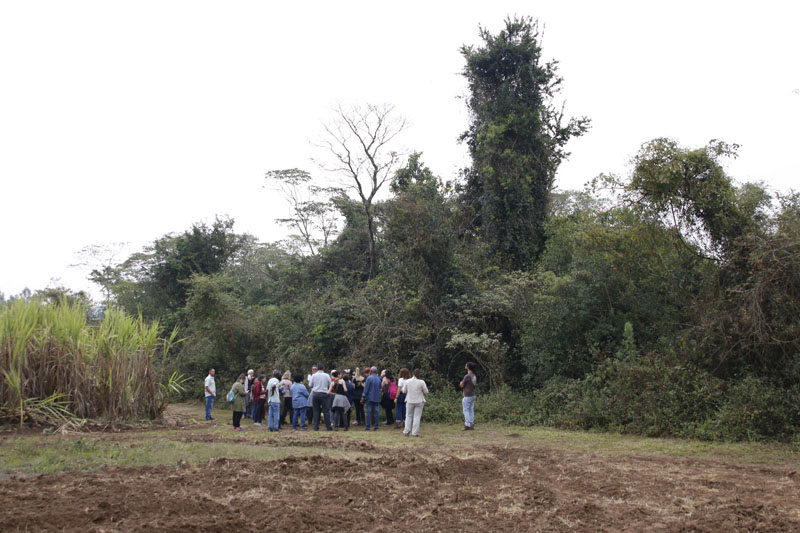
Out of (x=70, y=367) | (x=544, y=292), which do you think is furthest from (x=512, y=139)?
(x=70, y=367)

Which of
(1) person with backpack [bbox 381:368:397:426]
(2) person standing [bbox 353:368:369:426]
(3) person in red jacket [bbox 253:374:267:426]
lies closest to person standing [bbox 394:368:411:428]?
(1) person with backpack [bbox 381:368:397:426]

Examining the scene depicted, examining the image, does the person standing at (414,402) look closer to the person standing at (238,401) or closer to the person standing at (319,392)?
the person standing at (319,392)

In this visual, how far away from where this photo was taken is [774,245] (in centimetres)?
1174

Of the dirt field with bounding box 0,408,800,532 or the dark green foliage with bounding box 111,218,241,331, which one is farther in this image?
the dark green foliage with bounding box 111,218,241,331

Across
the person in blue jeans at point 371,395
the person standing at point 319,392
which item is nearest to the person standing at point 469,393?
the person in blue jeans at point 371,395

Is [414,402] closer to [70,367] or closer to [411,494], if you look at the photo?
[411,494]

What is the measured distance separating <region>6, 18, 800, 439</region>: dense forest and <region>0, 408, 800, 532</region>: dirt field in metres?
3.84

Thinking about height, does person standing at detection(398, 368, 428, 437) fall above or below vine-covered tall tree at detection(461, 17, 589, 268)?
below

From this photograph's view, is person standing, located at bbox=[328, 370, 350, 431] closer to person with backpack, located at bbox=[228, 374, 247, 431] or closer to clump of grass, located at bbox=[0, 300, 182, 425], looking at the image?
person with backpack, located at bbox=[228, 374, 247, 431]

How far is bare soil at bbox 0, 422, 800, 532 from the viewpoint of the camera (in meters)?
5.40

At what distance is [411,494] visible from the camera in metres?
6.68

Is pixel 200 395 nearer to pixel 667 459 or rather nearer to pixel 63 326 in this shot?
pixel 63 326

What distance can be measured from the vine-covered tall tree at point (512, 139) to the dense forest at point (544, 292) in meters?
0.06

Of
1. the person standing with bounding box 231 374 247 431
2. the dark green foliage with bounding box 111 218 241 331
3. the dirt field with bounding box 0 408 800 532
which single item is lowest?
the dirt field with bounding box 0 408 800 532
